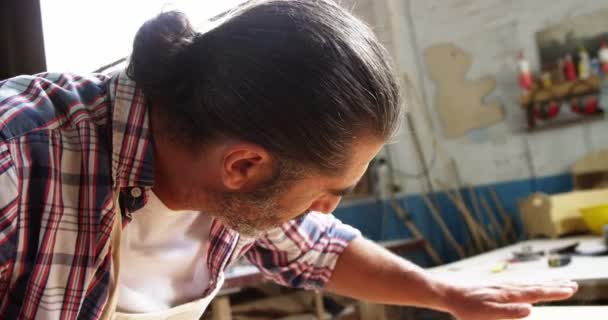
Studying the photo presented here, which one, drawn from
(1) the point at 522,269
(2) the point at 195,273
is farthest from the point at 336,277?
(1) the point at 522,269

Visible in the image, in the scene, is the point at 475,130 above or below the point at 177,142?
below

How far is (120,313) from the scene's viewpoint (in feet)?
3.69

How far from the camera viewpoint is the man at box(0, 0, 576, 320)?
86cm

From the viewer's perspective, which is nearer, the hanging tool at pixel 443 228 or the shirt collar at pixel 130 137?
the shirt collar at pixel 130 137

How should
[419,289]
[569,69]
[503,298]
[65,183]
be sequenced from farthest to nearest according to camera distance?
1. [569,69]
2. [419,289]
3. [503,298]
4. [65,183]

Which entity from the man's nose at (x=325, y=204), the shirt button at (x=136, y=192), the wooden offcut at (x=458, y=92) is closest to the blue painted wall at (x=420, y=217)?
the wooden offcut at (x=458, y=92)

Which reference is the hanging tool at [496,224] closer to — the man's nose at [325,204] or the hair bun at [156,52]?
the man's nose at [325,204]

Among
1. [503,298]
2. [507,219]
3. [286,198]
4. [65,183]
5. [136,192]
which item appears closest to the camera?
[65,183]

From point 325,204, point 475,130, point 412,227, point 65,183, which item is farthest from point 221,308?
point 475,130

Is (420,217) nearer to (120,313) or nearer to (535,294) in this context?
(535,294)

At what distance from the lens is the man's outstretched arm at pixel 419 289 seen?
1212 millimetres

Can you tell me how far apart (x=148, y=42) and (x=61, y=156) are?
25 cm

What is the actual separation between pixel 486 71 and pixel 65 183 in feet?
12.7

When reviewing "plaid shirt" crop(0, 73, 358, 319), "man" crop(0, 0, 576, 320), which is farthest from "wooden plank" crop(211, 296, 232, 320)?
"plaid shirt" crop(0, 73, 358, 319)
